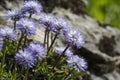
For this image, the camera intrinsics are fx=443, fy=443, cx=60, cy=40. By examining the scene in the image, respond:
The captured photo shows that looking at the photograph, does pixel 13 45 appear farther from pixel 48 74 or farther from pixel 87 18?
pixel 87 18

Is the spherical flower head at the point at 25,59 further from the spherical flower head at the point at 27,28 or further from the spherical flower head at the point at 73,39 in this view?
the spherical flower head at the point at 73,39

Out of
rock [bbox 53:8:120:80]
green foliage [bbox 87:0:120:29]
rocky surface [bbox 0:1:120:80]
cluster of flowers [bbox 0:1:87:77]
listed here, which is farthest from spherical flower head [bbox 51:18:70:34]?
green foliage [bbox 87:0:120:29]

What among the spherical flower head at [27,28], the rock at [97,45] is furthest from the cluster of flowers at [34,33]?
the rock at [97,45]

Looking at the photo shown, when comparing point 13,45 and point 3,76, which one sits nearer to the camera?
point 3,76

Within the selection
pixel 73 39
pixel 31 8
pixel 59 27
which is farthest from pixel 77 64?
pixel 31 8

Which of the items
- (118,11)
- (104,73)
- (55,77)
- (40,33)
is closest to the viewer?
(55,77)

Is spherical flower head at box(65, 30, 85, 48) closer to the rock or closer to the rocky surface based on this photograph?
the rocky surface

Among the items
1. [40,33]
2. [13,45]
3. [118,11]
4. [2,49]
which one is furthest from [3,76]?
[118,11]
